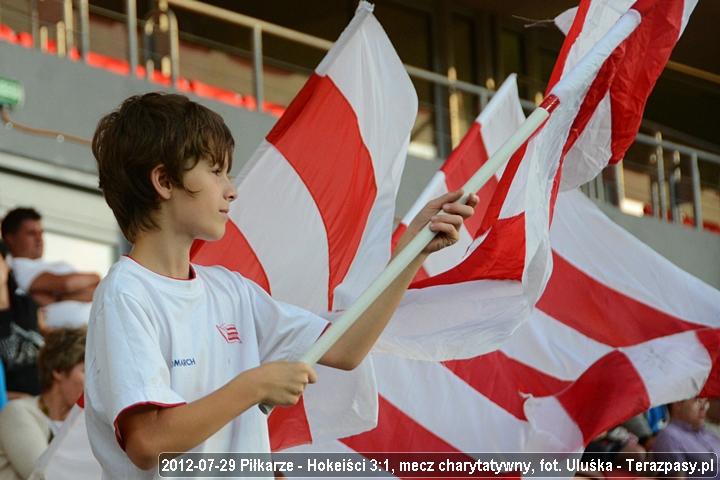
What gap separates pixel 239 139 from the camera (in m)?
9.32

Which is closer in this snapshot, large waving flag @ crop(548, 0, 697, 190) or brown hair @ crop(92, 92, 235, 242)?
brown hair @ crop(92, 92, 235, 242)

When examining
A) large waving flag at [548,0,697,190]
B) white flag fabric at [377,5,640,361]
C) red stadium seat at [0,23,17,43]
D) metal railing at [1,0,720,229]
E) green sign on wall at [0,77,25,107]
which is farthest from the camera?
metal railing at [1,0,720,229]

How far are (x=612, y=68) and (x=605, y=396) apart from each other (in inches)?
39.7

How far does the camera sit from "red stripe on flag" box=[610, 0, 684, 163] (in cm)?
361

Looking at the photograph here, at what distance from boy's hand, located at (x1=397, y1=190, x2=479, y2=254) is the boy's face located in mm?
347

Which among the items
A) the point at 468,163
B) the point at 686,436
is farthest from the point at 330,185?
the point at 686,436

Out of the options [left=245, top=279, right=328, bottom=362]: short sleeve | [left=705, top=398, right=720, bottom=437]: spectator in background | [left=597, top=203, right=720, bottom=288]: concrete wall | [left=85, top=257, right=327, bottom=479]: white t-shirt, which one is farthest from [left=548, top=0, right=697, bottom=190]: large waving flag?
→ [left=597, top=203, right=720, bottom=288]: concrete wall

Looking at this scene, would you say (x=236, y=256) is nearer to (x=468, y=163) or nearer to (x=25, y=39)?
(x=468, y=163)

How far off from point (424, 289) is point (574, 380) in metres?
1.15

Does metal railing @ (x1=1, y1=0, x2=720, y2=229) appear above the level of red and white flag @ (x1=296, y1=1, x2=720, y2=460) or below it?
above

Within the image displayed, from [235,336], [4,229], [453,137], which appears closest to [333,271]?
[235,336]

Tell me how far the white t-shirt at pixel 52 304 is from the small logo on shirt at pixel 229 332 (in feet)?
12.2

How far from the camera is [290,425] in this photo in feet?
11.3
